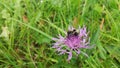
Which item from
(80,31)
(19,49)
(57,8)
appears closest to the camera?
(80,31)

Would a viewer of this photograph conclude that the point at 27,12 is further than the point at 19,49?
Yes

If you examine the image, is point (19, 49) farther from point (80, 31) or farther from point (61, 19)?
point (80, 31)

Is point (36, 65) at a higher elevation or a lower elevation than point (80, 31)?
lower

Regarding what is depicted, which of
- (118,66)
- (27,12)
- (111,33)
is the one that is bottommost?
(118,66)

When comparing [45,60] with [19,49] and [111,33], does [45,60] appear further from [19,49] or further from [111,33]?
[111,33]

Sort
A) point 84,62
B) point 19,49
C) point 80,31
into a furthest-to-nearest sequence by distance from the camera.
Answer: point 19,49, point 84,62, point 80,31

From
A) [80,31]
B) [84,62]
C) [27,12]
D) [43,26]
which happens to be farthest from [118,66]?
[27,12]
